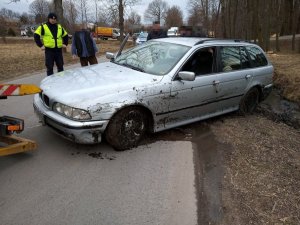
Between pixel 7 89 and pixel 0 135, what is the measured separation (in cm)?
60

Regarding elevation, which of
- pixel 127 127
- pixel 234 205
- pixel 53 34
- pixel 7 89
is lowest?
pixel 234 205

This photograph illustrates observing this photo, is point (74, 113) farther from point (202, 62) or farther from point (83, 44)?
point (83, 44)

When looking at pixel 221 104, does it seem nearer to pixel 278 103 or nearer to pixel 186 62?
pixel 186 62

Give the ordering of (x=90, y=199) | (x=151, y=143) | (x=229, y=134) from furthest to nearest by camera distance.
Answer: (x=229, y=134) < (x=151, y=143) < (x=90, y=199)

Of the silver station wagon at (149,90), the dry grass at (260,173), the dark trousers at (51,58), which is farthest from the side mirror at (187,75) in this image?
the dark trousers at (51,58)

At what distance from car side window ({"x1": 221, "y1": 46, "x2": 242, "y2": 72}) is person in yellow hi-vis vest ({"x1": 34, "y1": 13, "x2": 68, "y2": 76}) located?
397 centimetres

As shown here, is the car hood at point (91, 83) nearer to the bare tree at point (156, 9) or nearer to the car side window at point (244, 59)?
the car side window at point (244, 59)

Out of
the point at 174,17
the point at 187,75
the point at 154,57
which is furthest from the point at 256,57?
the point at 174,17

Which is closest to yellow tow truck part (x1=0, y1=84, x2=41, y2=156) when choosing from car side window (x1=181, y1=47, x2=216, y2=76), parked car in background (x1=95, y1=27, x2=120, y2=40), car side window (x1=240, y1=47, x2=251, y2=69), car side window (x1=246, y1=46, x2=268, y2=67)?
car side window (x1=181, y1=47, x2=216, y2=76)

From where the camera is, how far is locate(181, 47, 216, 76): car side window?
5988mm

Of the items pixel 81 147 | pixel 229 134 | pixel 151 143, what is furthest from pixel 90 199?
pixel 229 134

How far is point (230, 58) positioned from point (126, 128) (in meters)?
2.65

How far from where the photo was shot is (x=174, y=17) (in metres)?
91.6

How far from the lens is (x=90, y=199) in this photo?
3.94 meters
